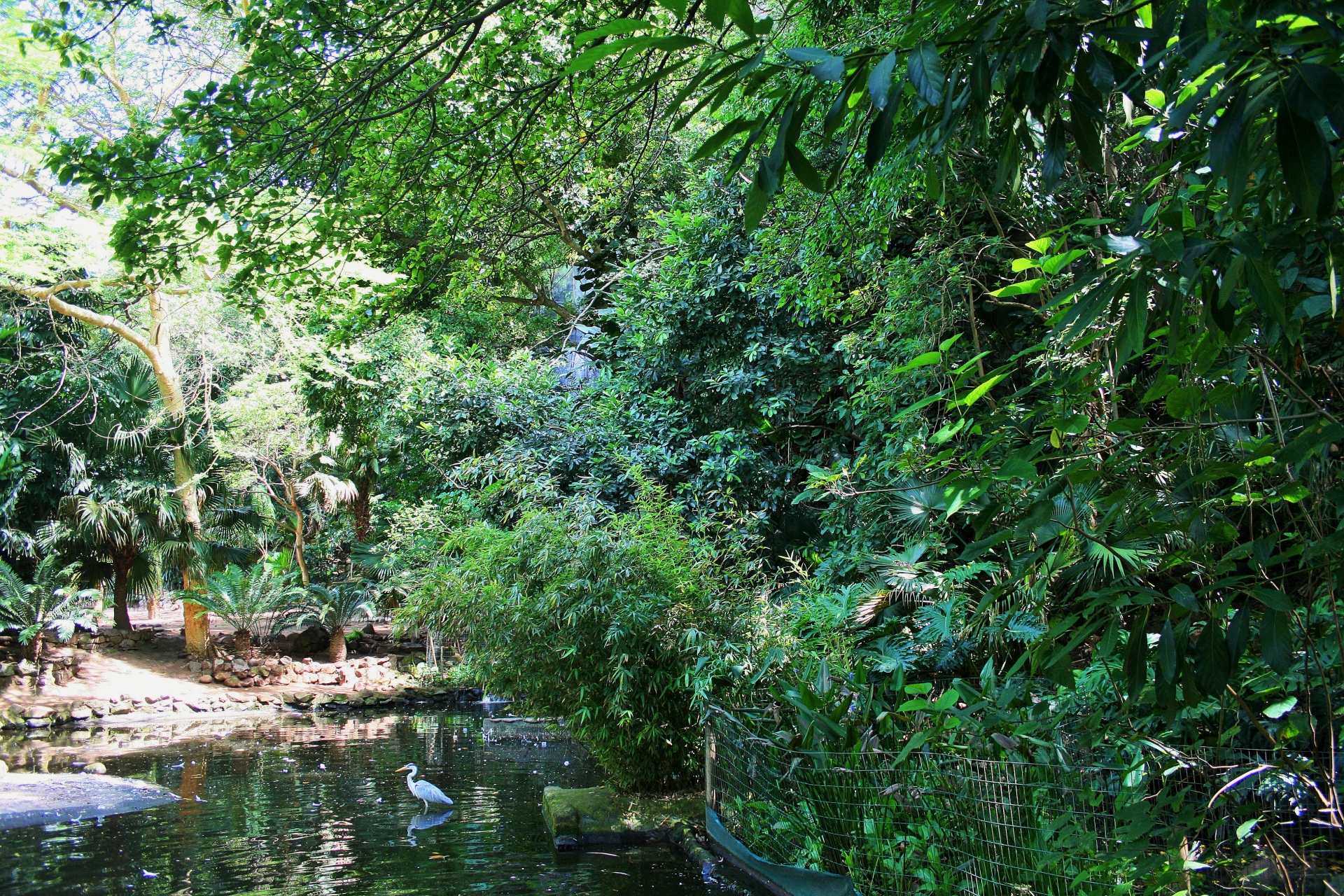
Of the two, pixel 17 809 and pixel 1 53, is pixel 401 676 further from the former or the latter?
pixel 1 53

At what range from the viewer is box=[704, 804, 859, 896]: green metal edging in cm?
423

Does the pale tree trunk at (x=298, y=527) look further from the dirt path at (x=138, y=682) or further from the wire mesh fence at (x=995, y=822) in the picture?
the wire mesh fence at (x=995, y=822)

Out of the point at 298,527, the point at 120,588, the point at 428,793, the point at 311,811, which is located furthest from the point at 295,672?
the point at 428,793

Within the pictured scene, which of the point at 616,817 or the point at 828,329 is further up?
the point at 828,329

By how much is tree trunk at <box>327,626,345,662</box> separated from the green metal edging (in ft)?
52.0

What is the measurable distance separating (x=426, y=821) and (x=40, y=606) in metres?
12.8

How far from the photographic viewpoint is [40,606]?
653 inches

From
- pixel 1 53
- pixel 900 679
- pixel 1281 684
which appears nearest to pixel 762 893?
pixel 900 679

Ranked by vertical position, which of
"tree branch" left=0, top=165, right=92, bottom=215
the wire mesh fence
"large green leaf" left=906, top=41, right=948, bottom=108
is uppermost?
"tree branch" left=0, top=165, right=92, bottom=215

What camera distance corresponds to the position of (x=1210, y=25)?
1.43 m

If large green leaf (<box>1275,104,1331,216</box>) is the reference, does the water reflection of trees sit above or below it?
below

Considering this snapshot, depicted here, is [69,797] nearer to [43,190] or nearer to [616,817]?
[616,817]

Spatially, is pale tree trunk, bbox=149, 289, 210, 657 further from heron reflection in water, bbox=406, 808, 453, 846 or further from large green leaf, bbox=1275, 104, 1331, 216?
large green leaf, bbox=1275, 104, 1331, 216

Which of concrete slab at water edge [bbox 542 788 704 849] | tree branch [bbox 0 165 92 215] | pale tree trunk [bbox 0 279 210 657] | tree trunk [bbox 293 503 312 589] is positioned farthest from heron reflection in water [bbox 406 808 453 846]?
tree trunk [bbox 293 503 312 589]
